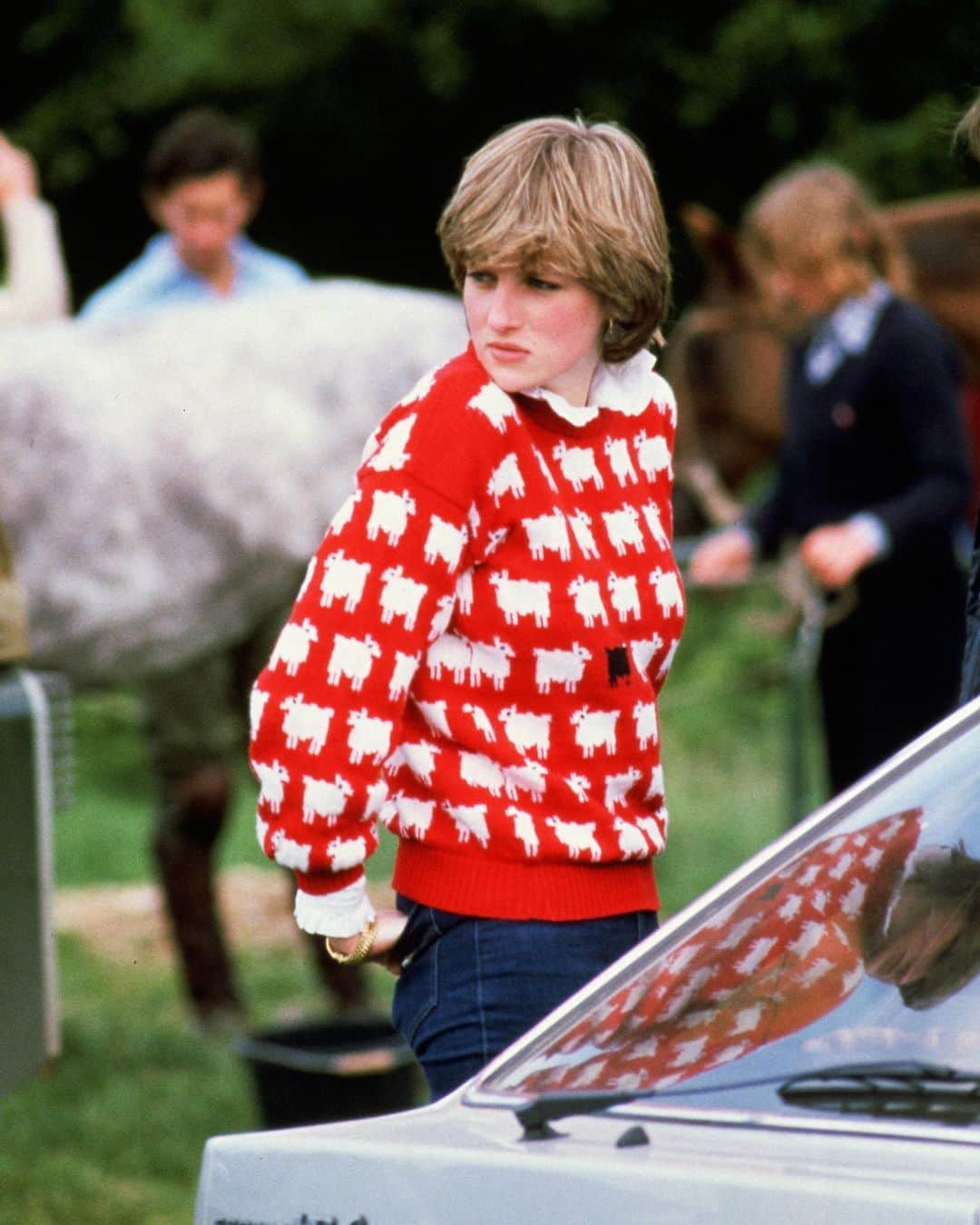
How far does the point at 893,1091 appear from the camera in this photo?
1.81 metres

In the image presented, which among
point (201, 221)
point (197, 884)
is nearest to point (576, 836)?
point (197, 884)

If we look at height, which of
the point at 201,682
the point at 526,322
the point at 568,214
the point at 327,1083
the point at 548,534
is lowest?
the point at 327,1083

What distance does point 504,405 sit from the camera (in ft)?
7.93

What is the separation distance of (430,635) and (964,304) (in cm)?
669

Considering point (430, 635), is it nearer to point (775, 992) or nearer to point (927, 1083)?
point (775, 992)

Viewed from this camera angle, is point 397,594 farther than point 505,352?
No

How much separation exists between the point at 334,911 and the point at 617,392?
2.24 ft

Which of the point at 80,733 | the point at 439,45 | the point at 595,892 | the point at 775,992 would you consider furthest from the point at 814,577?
the point at 439,45

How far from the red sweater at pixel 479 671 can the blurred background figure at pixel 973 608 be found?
1.19 ft

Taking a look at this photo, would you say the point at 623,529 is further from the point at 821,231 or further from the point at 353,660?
the point at 821,231

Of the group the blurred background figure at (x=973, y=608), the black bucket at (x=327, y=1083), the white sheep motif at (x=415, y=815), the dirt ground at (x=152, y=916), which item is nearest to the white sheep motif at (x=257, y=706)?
the white sheep motif at (x=415, y=815)

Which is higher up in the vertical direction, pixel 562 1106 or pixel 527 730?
pixel 527 730

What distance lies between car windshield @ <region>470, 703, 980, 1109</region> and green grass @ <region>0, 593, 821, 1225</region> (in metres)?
2.68

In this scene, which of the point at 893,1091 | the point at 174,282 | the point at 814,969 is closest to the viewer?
the point at 893,1091
